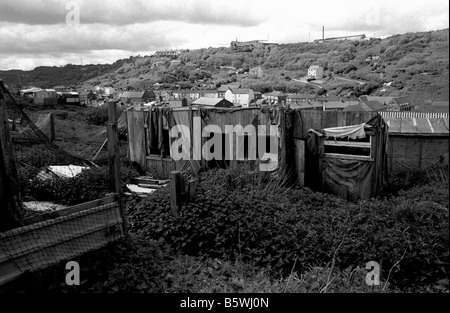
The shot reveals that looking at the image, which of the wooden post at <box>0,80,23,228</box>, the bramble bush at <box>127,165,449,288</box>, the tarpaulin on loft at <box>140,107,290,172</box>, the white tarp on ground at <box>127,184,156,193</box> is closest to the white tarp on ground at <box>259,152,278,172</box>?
the tarpaulin on loft at <box>140,107,290,172</box>

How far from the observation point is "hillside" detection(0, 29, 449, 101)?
2559 inches

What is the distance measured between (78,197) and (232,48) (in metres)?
126

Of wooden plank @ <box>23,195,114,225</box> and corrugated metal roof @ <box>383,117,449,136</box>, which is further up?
corrugated metal roof @ <box>383,117,449,136</box>

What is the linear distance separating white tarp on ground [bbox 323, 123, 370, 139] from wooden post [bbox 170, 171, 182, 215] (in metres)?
6.30

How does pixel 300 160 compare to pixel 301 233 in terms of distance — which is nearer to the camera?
pixel 301 233

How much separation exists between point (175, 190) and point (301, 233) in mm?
2572

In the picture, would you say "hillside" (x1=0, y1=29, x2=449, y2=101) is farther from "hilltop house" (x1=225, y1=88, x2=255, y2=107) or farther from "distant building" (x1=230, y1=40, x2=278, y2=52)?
"hilltop house" (x1=225, y1=88, x2=255, y2=107)

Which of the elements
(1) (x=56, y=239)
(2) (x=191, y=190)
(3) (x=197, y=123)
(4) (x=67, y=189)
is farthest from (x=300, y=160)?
(1) (x=56, y=239)

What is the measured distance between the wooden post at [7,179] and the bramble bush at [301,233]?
2.81 m

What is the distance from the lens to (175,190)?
736cm

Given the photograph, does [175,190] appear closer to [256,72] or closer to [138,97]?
[138,97]

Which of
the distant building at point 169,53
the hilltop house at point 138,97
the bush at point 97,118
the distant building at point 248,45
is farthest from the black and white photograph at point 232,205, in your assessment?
the distant building at point 169,53

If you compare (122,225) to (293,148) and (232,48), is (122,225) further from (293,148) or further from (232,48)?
(232,48)
